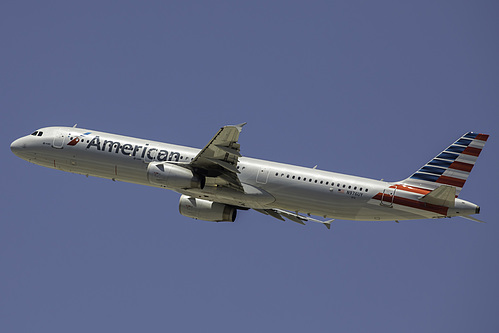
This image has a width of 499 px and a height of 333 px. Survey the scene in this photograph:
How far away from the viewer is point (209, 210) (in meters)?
54.5

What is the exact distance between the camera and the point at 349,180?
165ft

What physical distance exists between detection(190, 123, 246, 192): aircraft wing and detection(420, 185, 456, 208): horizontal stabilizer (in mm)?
12572

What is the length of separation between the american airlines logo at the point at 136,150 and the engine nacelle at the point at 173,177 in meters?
2.51

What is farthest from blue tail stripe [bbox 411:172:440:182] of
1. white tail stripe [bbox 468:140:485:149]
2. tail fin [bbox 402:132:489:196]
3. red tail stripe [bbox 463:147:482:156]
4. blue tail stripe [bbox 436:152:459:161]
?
white tail stripe [bbox 468:140:485:149]

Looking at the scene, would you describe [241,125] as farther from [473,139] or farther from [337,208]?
[473,139]

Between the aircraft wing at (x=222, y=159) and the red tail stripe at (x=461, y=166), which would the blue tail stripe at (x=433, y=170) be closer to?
the red tail stripe at (x=461, y=166)

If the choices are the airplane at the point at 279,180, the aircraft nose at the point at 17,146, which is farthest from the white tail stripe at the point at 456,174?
the aircraft nose at the point at 17,146

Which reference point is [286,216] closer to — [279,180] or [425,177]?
[279,180]

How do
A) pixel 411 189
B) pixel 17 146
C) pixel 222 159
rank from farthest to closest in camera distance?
1. pixel 17 146
2. pixel 411 189
3. pixel 222 159

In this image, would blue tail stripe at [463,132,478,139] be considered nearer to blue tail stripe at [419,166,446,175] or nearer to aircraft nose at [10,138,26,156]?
blue tail stripe at [419,166,446,175]

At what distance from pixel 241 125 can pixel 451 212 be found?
1489 centimetres

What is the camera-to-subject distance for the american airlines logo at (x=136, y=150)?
52.5 m

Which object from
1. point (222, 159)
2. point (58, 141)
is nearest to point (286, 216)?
point (222, 159)

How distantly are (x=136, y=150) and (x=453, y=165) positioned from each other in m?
22.1
